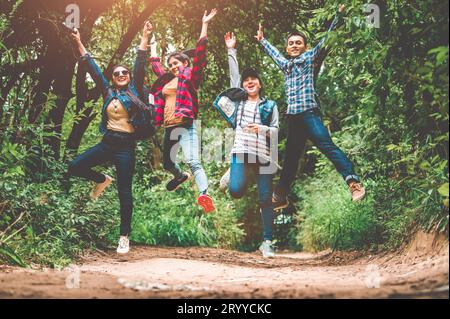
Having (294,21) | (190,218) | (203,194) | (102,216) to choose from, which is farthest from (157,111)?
(190,218)

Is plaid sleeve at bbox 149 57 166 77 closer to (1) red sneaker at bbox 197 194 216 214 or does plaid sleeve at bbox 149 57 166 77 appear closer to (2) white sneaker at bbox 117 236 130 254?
(1) red sneaker at bbox 197 194 216 214

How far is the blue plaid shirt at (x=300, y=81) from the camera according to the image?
5656 mm

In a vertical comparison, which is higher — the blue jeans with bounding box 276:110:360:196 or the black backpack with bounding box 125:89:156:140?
the black backpack with bounding box 125:89:156:140

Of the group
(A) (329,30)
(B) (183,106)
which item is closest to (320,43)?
(A) (329,30)

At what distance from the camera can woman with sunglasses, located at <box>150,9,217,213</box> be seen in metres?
6.04

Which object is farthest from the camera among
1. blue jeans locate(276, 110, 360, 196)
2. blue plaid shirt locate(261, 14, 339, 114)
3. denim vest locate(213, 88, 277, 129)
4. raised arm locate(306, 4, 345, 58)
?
denim vest locate(213, 88, 277, 129)

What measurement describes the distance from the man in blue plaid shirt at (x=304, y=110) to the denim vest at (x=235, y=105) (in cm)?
26

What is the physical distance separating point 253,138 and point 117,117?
1549 millimetres

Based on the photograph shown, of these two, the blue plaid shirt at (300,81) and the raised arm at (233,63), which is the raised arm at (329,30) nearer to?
the blue plaid shirt at (300,81)

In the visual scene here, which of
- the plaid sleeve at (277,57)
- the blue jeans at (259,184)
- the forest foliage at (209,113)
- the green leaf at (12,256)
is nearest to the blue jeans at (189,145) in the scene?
the blue jeans at (259,184)

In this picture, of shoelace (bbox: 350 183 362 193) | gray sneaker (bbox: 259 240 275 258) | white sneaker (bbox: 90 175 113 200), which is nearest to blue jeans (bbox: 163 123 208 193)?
white sneaker (bbox: 90 175 113 200)

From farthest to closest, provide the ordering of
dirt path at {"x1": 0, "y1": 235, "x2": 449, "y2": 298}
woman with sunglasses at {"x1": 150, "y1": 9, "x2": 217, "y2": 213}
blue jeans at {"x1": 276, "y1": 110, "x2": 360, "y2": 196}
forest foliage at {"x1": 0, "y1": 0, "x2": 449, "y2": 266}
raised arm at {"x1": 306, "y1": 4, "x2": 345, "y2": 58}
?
woman with sunglasses at {"x1": 150, "y1": 9, "x2": 217, "y2": 213}
blue jeans at {"x1": 276, "y1": 110, "x2": 360, "y2": 196}
raised arm at {"x1": 306, "y1": 4, "x2": 345, "y2": 58}
forest foliage at {"x1": 0, "y1": 0, "x2": 449, "y2": 266}
dirt path at {"x1": 0, "y1": 235, "x2": 449, "y2": 298}

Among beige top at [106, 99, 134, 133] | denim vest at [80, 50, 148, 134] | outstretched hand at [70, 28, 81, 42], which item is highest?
outstretched hand at [70, 28, 81, 42]

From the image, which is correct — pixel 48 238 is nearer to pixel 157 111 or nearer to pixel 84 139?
pixel 157 111
